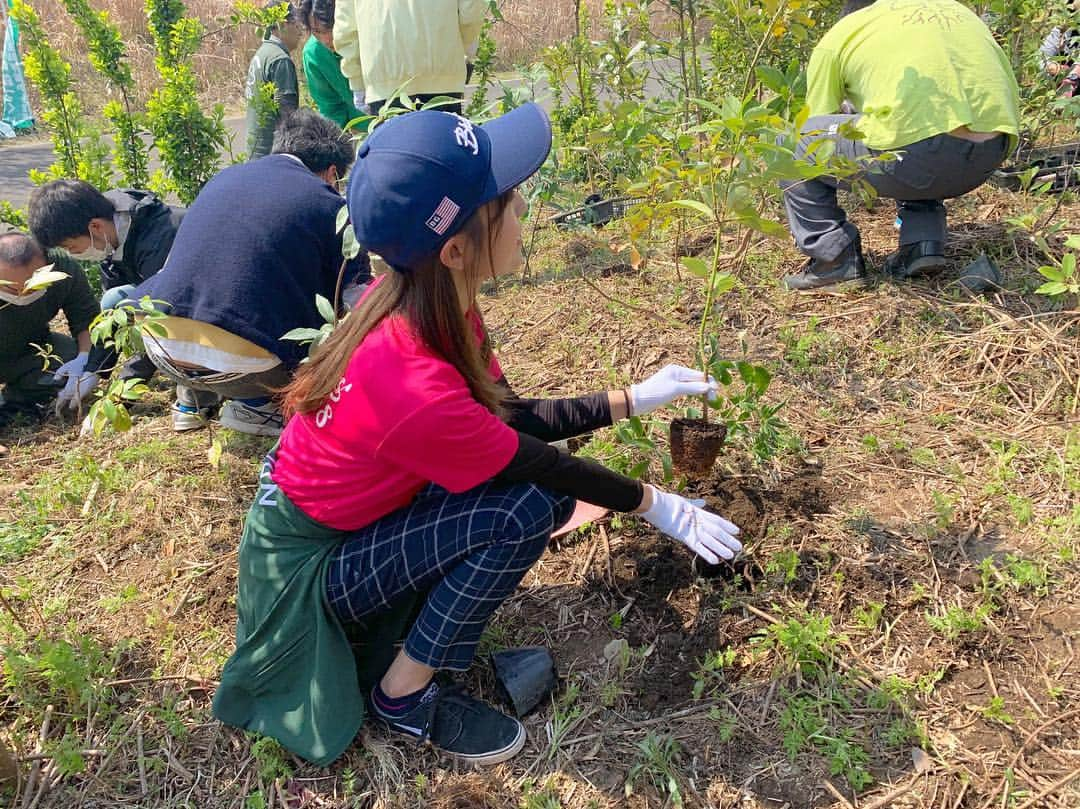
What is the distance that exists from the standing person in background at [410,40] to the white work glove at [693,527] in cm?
234

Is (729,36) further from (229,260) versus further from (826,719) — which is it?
(826,719)

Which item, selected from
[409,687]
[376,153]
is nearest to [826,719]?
[409,687]

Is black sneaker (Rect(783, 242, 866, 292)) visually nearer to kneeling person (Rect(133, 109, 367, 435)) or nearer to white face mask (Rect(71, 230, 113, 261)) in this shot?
kneeling person (Rect(133, 109, 367, 435))

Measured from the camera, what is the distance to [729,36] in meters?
4.16

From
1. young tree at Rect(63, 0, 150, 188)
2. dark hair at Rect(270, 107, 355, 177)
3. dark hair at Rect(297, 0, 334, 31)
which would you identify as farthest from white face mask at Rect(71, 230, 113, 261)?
dark hair at Rect(297, 0, 334, 31)

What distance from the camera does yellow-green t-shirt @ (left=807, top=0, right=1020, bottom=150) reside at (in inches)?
112

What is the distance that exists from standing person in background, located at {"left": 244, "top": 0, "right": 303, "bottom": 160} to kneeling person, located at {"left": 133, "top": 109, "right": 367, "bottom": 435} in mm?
1556

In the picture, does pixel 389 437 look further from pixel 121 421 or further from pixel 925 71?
pixel 925 71

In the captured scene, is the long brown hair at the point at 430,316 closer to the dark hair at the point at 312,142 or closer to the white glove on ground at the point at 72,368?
the dark hair at the point at 312,142

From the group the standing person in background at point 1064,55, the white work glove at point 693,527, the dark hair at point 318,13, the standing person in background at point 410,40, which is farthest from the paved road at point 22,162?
the white work glove at point 693,527

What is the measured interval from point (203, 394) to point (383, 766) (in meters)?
1.95

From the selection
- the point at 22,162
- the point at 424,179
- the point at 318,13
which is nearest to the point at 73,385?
the point at 318,13

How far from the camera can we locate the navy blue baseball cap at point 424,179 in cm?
143

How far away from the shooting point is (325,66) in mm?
4234
